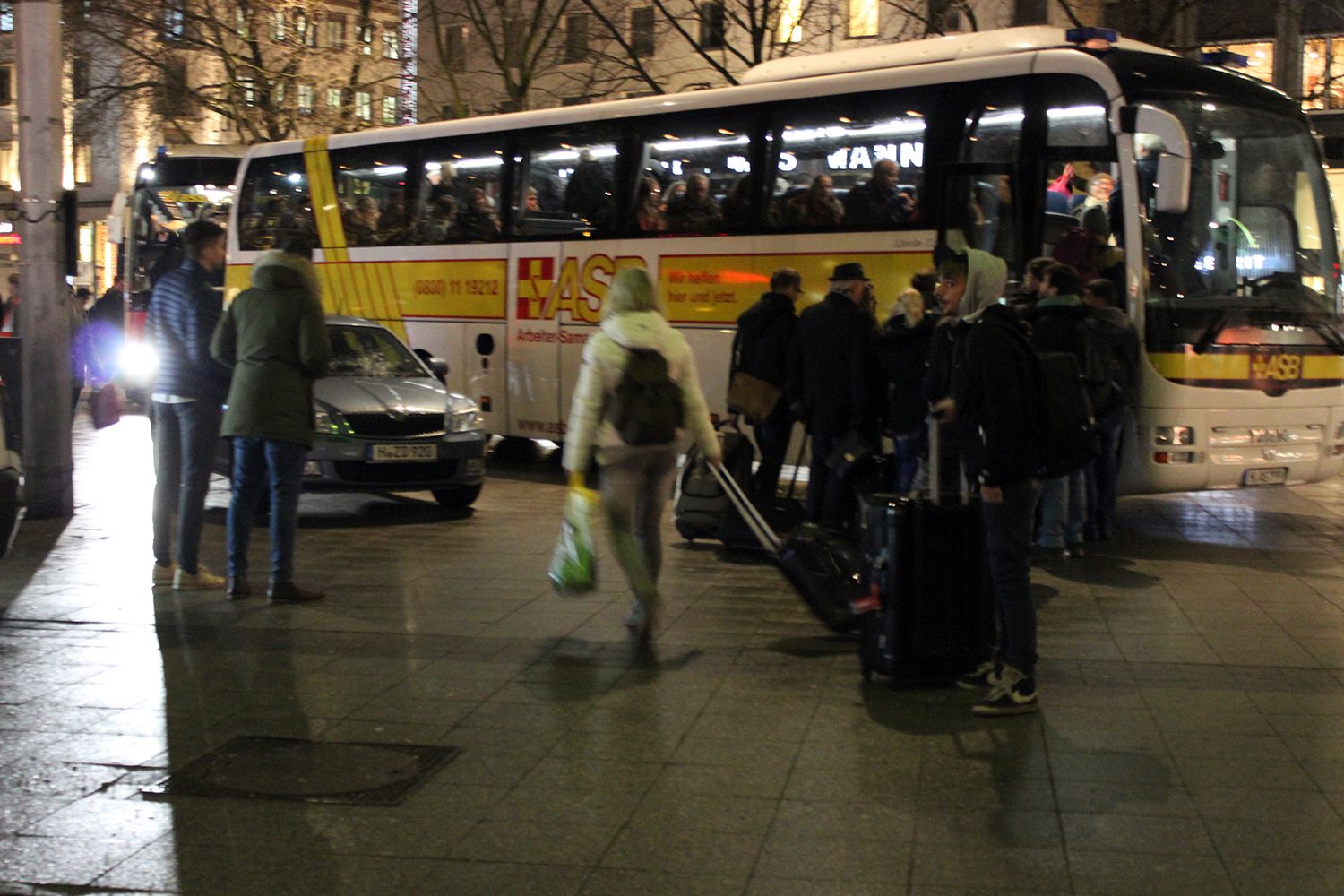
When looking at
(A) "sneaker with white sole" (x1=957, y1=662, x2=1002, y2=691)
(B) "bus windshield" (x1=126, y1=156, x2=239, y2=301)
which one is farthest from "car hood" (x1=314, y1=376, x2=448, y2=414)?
(B) "bus windshield" (x1=126, y1=156, x2=239, y2=301)

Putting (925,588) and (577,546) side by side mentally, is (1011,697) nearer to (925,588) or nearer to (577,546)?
(925,588)

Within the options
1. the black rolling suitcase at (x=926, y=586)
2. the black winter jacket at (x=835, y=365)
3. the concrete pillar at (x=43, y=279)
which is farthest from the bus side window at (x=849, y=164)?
the black rolling suitcase at (x=926, y=586)

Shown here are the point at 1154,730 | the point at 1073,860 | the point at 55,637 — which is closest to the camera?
the point at 1073,860

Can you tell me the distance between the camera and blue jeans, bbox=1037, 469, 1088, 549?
33.8ft

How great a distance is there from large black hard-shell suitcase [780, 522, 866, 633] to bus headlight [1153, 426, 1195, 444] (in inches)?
169

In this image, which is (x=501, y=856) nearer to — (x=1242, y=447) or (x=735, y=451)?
(x=735, y=451)

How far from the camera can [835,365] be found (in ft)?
34.5

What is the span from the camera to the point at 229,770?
18.5 ft

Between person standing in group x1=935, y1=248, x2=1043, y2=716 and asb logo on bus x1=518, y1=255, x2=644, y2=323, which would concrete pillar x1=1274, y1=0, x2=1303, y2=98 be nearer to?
asb logo on bus x1=518, y1=255, x2=644, y2=323

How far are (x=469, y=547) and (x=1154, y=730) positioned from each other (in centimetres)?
584

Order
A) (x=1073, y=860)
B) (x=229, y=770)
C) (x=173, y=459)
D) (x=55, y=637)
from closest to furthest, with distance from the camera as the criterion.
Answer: (x=1073, y=860)
(x=229, y=770)
(x=55, y=637)
(x=173, y=459)

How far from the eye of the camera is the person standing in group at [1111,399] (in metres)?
10.7

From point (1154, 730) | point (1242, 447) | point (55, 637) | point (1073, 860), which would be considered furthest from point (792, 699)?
point (1242, 447)

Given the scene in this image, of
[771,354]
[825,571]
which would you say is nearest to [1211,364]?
[771,354]
